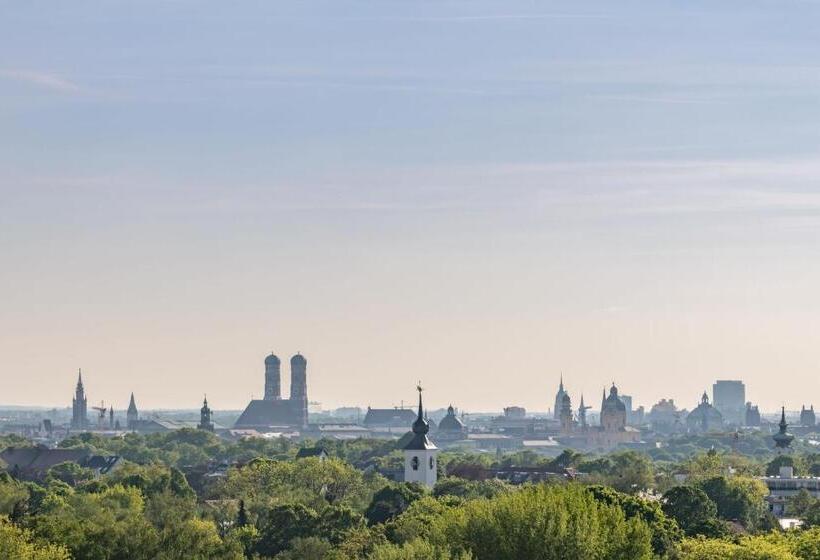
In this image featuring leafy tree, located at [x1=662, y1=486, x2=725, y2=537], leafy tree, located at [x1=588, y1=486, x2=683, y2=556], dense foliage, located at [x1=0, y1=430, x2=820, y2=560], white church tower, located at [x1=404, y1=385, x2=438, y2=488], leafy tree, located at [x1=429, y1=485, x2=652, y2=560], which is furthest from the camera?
white church tower, located at [x1=404, y1=385, x2=438, y2=488]

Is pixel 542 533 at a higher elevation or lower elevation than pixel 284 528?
higher

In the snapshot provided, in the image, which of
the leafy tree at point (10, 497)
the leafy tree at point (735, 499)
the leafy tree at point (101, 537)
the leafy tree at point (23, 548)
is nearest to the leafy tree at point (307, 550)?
the leafy tree at point (101, 537)

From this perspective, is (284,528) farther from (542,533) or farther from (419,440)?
(419,440)

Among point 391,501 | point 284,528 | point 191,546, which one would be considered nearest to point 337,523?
point 284,528

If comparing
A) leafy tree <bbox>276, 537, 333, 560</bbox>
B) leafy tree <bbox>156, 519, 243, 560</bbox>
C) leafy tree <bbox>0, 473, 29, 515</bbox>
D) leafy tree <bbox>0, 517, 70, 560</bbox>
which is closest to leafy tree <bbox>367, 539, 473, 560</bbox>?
leafy tree <bbox>0, 517, 70, 560</bbox>

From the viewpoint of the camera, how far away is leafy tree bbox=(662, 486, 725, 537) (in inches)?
5157

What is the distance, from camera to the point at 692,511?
142 meters

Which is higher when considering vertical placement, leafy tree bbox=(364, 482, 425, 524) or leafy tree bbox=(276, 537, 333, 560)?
leafy tree bbox=(364, 482, 425, 524)

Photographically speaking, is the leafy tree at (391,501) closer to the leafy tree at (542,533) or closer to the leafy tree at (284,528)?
the leafy tree at (284,528)

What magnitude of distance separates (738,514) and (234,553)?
6361 cm

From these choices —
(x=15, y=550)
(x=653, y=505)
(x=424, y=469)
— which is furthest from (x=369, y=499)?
(x=15, y=550)

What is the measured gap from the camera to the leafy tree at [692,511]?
131 m

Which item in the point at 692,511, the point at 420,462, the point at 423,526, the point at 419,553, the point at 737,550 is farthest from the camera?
the point at 420,462

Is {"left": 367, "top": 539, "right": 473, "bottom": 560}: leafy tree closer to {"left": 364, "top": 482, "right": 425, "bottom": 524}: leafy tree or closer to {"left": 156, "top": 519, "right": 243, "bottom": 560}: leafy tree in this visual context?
{"left": 156, "top": 519, "right": 243, "bottom": 560}: leafy tree
